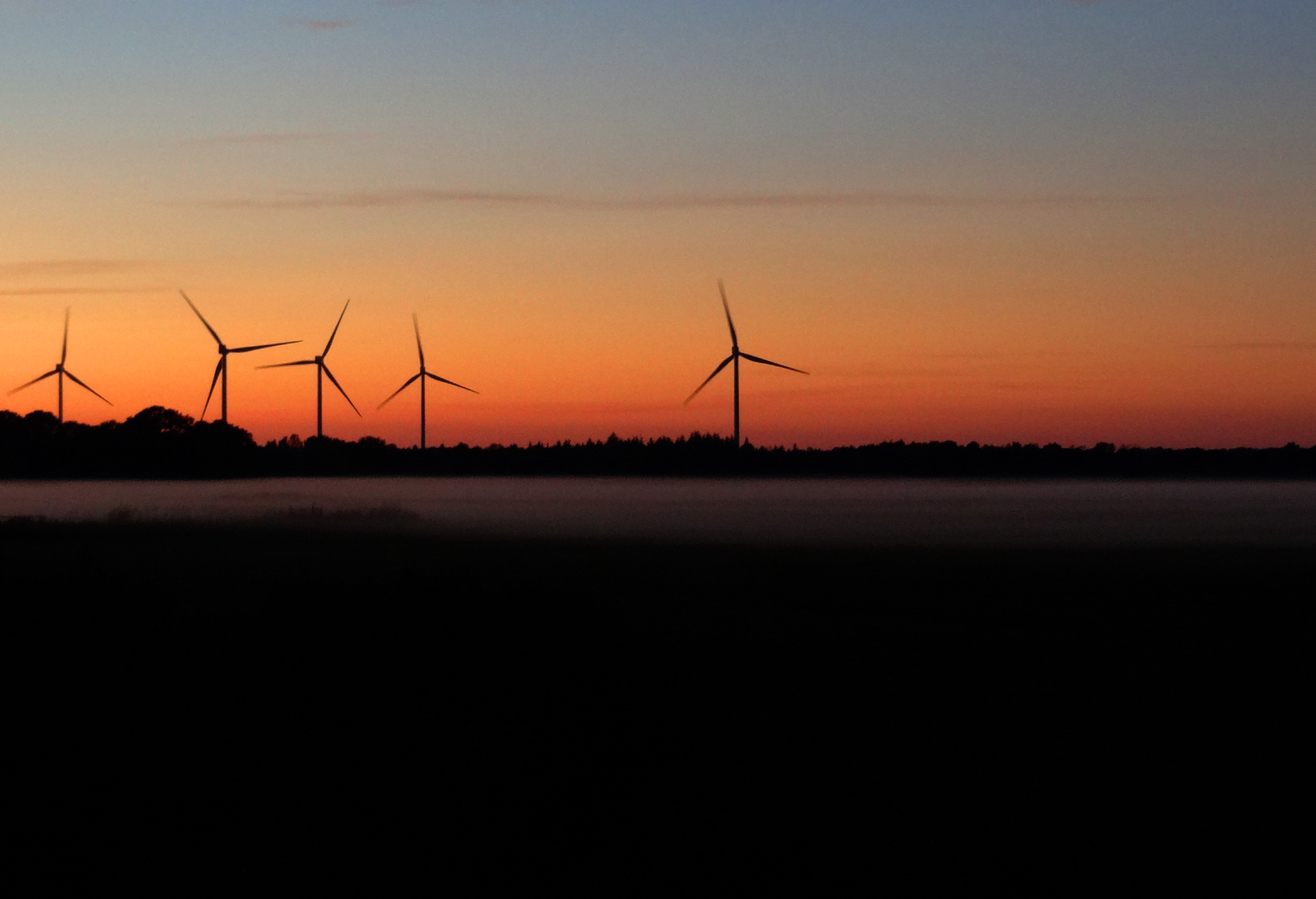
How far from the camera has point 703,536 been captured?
94.9 meters

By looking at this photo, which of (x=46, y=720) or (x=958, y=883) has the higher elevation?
(x=46, y=720)

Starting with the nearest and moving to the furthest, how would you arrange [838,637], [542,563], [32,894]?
1. [32,894]
2. [838,637]
3. [542,563]

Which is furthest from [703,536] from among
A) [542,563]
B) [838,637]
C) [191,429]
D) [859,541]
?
[191,429]

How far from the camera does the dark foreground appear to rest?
14.2 m

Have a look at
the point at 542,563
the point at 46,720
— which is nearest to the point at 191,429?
the point at 542,563

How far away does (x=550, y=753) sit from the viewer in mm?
15992

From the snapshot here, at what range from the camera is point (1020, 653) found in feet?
106

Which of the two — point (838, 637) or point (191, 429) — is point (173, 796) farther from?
point (191, 429)

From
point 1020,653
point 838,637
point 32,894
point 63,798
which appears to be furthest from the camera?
point 838,637

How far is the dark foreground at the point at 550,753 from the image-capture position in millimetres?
14156

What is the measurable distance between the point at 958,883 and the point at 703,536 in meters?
81.0

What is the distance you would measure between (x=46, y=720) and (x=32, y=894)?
4.07 metres

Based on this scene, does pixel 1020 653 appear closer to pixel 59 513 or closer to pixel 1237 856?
pixel 1237 856

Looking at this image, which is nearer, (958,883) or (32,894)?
(32,894)
